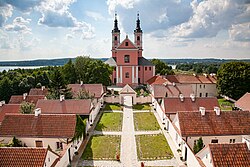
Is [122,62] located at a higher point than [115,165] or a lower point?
higher

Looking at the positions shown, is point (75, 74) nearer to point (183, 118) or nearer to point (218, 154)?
point (183, 118)

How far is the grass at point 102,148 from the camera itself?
76.5 feet

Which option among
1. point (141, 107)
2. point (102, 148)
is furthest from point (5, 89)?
point (102, 148)

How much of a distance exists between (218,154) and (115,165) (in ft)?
29.2

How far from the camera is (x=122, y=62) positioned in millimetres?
62312

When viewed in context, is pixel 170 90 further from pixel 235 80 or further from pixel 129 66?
pixel 129 66

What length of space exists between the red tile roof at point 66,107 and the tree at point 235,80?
28.8 m

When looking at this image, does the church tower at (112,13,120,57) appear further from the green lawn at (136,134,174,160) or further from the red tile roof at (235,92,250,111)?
the green lawn at (136,134,174,160)

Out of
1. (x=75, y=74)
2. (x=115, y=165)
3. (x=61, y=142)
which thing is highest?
(x=75, y=74)

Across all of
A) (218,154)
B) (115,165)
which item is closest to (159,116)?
(115,165)

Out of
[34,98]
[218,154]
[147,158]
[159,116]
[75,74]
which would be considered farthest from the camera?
[75,74]

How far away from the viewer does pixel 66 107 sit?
3234 cm

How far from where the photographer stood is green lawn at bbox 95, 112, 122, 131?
31.9m

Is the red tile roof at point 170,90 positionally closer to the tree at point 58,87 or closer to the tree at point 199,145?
the tree at point 58,87
